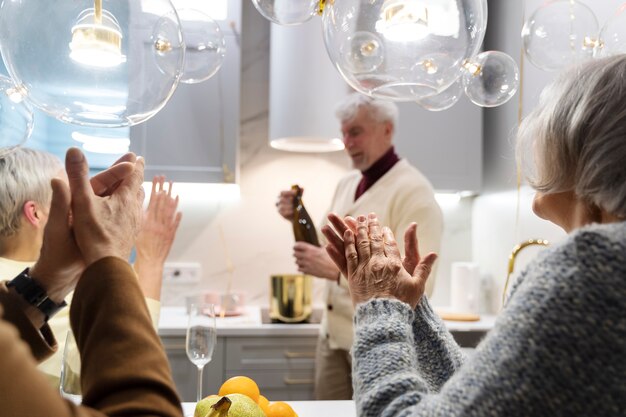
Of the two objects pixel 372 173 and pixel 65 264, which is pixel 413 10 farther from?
pixel 372 173

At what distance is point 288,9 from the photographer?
1.15 m

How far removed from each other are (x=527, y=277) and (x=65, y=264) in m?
0.57

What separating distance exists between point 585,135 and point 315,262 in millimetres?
1475

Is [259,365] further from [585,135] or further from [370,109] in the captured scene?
[585,135]

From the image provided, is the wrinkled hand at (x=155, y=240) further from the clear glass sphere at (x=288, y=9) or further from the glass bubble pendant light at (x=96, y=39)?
the glass bubble pendant light at (x=96, y=39)

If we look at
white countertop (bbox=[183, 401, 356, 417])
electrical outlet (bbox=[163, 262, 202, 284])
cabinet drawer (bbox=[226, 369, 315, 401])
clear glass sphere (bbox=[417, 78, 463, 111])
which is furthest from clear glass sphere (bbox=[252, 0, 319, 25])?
electrical outlet (bbox=[163, 262, 202, 284])

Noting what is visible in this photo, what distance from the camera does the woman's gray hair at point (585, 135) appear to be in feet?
2.38

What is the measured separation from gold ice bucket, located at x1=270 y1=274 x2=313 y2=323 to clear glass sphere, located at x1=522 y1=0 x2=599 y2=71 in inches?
56.9

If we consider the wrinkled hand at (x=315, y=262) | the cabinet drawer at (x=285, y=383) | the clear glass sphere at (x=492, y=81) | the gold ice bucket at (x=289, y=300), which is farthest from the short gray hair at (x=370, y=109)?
the cabinet drawer at (x=285, y=383)

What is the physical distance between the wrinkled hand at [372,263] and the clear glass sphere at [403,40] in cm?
25

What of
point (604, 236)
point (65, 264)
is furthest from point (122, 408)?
point (604, 236)

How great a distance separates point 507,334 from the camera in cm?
63

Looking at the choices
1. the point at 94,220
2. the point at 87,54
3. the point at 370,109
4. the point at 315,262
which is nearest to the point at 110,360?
the point at 94,220

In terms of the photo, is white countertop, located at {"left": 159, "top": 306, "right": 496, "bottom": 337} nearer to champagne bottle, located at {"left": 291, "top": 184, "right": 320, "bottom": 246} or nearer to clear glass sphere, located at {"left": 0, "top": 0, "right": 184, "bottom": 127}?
champagne bottle, located at {"left": 291, "top": 184, "right": 320, "bottom": 246}
